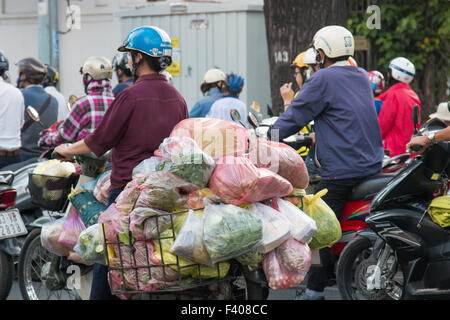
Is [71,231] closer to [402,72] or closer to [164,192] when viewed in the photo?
[164,192]

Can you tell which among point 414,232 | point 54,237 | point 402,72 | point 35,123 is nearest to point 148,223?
point 54,237

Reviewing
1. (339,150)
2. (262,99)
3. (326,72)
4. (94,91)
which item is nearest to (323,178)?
(339,150)

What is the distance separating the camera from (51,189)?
231 inches

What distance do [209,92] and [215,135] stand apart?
6.08 meters

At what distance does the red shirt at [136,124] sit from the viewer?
4.77 meters

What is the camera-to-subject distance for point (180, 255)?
12.3 feet

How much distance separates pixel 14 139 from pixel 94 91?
2470 millimetres

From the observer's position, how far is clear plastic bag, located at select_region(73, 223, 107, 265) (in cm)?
411

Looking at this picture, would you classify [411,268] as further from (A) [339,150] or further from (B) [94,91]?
(B) [94,91]

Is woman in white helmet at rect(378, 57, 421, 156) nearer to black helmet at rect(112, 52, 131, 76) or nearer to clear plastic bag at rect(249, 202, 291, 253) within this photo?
black helmet at rect(112, 52, 131, 76)

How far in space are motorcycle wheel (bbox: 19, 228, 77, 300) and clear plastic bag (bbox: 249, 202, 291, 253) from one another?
2758mm

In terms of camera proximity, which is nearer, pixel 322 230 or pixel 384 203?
pixel 322 230

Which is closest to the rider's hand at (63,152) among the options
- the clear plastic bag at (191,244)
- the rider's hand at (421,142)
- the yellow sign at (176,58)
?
the clear plastic bag at (191,244)

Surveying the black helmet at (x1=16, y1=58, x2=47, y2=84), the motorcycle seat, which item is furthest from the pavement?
the black helmet at (x1=16, y1=58, x2=47, y2=84)
